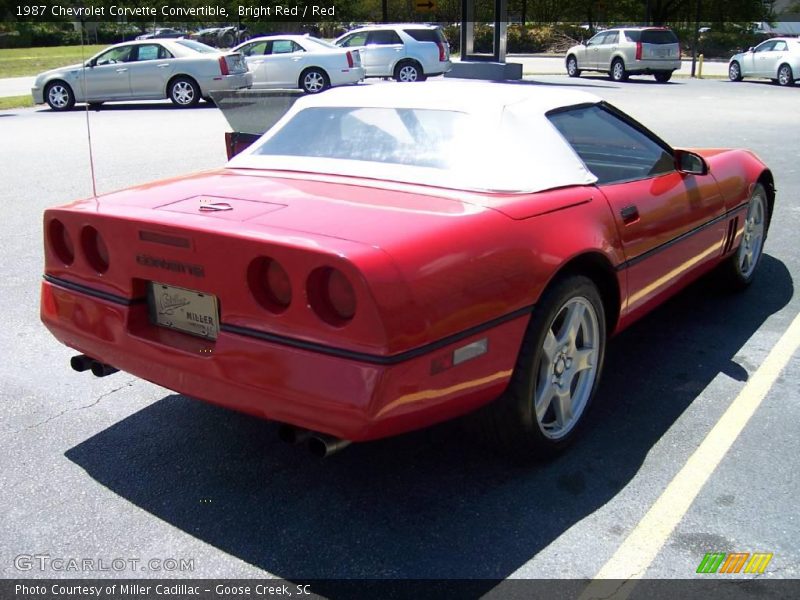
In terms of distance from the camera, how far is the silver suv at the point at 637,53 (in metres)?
25.8

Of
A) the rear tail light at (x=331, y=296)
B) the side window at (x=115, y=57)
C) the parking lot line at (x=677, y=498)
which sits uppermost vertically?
the side window at (x=115, y=57)

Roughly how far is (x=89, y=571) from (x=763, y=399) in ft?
9.76

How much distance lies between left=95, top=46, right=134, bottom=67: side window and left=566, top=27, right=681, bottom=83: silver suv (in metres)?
15.4

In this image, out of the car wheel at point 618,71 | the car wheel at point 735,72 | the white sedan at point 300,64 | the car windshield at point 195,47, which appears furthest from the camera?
the car wheel at point 618,71

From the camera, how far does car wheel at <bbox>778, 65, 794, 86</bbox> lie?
24.2 m

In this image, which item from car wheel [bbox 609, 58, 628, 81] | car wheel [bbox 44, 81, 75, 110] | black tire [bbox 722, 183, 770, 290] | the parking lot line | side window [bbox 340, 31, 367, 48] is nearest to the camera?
the parking lot line

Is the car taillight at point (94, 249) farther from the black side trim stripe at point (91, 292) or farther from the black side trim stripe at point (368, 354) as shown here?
the black side trim stripe at point (368, 354)

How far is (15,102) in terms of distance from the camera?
1922 centimetres

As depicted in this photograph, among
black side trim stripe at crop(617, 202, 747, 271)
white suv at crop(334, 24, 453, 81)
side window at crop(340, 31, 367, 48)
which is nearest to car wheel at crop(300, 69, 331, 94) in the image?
white suv at crop(334, 24, 453, 81)

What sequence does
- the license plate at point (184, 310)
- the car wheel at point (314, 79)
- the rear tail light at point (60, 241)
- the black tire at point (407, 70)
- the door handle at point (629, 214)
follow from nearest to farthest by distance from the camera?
the license plate at point (184, 310)
the rear tail light at point (60, 241)
the door handle at point (629, 214)
the car wheel at point (314, 79)
the black tire at point (407, 70)

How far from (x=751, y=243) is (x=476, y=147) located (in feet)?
9.23

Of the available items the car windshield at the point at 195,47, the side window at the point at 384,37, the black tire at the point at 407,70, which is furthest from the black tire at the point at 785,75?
the car windshield at the point at 195,47

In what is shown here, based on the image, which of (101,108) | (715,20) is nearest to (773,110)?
(101,108)

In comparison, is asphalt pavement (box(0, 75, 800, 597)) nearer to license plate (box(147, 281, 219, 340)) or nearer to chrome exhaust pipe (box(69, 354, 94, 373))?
chrome exhaust pipe (box(69, 354, 94, 373))
